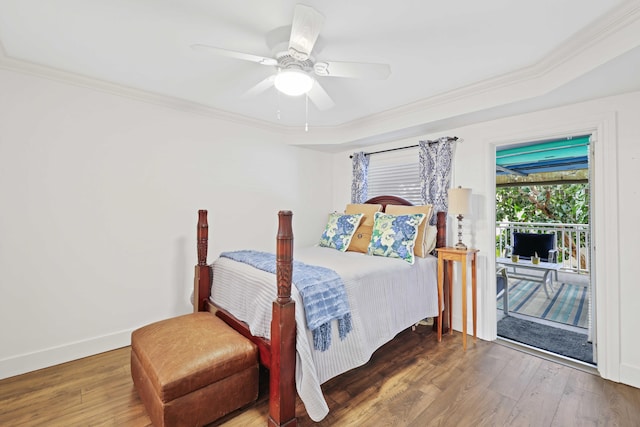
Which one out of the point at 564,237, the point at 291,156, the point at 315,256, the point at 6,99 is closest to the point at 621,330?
the point at 315,256

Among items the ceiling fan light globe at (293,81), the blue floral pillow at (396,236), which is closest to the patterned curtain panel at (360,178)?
the blue floral pillow at (396,236)

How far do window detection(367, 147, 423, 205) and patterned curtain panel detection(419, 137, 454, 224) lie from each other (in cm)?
20

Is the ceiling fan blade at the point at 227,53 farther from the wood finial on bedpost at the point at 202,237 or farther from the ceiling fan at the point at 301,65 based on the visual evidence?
the wood finial on bedpost at the point at 202,237

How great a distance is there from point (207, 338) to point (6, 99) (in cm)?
249

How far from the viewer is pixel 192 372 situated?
1610mm

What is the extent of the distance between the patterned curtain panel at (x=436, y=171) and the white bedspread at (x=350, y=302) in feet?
2.26

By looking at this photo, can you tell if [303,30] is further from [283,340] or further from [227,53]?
[283,340]

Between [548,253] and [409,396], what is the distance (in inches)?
168

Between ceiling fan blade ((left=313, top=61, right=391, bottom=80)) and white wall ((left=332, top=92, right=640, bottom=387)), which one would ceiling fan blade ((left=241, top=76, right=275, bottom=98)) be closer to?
ceiling fan blade ((left=313, top=61, right=391, bottom=80))

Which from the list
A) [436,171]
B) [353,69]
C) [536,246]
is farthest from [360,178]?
[536,246]

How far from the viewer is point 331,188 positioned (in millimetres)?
4684

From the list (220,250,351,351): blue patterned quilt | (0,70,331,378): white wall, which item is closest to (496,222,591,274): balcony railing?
(220,250,351,351): blue patterned quilt

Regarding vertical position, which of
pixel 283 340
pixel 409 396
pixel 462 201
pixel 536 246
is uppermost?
pixel 462 201

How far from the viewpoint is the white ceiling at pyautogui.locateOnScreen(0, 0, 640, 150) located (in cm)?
164
